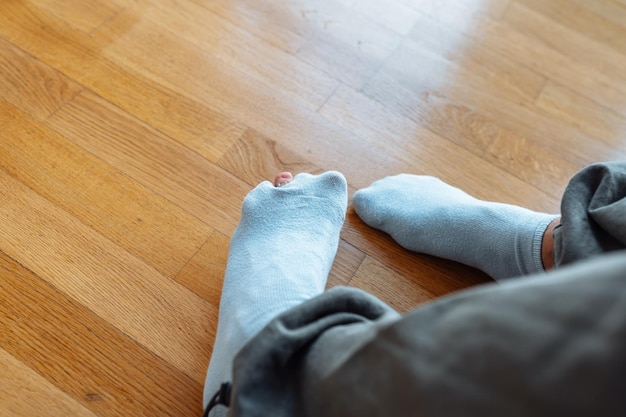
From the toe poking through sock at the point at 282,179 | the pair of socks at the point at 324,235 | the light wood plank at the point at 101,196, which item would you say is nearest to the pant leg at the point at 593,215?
the pair of socks at the point at 324,235

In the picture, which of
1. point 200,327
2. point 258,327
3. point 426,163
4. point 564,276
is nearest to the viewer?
point 564,276

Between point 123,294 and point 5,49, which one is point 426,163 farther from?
point 5,49

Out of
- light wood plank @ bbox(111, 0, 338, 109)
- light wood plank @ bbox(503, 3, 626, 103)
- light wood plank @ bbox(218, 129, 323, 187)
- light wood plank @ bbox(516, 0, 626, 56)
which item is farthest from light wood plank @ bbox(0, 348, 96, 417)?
light wood plank @ bbox(516, 0, 626, 56)

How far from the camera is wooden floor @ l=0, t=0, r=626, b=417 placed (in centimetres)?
73

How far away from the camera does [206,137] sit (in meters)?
0.93

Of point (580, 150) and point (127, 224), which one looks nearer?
point (127, 224)

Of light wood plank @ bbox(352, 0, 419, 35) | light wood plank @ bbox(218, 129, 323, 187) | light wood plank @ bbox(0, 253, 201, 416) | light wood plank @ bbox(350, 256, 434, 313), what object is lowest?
light wood plank @ bbox(0, 253, 201, 416)

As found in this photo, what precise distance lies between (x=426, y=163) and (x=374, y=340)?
23.5 inches

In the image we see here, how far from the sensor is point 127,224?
0.82m

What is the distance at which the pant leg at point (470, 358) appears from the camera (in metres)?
0.28

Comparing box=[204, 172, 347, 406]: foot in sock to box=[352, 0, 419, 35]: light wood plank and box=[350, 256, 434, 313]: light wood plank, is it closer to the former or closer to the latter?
box=[350, 256, 434, 313]: light wood plank

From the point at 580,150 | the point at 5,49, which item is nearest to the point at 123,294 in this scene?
the point at 5,49

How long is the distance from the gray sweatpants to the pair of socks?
0.10 meters

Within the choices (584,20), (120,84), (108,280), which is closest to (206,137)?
(120,84)
